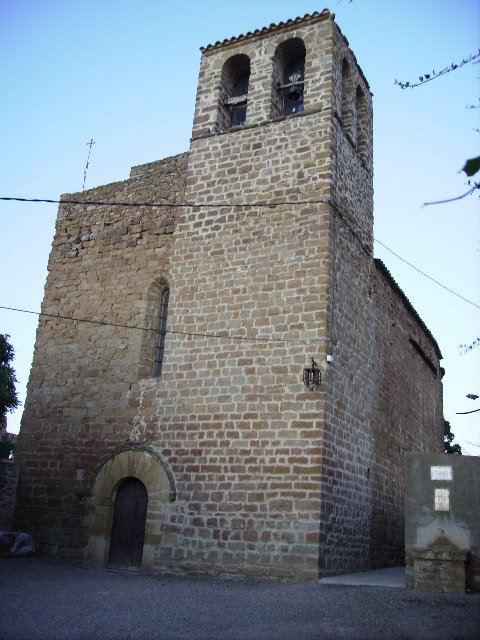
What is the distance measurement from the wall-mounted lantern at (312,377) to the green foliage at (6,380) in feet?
22.1

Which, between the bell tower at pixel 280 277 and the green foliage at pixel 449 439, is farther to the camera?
the green foliage at pixel 449 439

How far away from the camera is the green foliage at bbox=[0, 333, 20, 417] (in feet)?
40.3

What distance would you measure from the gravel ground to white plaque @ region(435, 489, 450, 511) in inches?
38.0

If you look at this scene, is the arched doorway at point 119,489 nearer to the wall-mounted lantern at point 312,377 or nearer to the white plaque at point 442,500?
the wall-mounted lantern at point 312,377

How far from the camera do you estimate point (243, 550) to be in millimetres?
8148

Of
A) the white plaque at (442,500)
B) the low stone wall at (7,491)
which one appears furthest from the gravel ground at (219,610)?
the low stone wall at (7,491)

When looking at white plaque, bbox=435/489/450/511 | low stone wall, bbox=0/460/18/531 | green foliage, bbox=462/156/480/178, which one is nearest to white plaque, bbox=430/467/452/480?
white plaque, bbox=435/489/450/511

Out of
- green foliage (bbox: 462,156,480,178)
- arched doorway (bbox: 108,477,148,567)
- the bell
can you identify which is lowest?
arched doorway (bbox: 108,477,148,567)

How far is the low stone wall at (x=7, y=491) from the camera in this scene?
1042cm

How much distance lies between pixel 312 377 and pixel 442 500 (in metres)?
2.28

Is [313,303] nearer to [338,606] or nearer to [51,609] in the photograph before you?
[338,606]

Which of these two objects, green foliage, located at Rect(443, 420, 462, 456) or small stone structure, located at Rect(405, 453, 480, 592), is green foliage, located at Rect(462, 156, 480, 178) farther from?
green foliage, located at Rect(443, 420, 462, 456)

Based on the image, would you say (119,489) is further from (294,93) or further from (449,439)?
(449,439)

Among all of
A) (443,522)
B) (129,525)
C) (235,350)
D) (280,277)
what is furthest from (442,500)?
(129,525)
